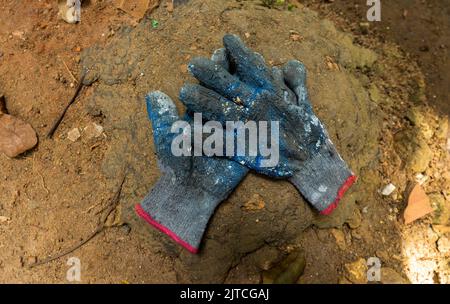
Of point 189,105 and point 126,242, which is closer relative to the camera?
point 189,105

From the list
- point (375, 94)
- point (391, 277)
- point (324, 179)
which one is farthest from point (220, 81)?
point (391, 277)

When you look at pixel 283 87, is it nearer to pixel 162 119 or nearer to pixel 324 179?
pixel 324 179

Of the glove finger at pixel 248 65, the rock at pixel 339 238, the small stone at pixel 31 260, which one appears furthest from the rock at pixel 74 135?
the rock at pixel 339 238

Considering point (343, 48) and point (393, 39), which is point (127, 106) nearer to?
point (343, 48)

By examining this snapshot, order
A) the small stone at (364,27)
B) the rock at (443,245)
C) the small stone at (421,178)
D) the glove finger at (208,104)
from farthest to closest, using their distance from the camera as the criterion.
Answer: the small stone at (364,27)
the small stone at (421,178)
the rock at (443,245)
the glove finger at (208,104)

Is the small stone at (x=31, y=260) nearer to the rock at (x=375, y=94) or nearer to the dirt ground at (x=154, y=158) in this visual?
the dirt ground at (x=154, y=158)

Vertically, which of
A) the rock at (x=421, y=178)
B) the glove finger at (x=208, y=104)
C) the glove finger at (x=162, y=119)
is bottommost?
the rock at (x=421, y=178)

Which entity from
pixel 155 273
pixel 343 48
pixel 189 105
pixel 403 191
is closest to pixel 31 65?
pixel 189 105
